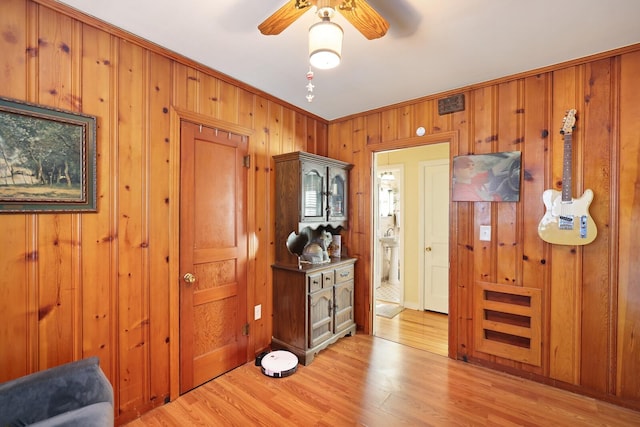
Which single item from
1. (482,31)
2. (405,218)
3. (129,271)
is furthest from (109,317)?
(405,218)

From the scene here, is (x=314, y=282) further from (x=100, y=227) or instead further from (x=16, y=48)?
(x=16, y=48)

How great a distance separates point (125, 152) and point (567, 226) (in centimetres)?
328

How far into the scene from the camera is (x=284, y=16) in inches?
56.9

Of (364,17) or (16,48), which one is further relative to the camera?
(16,48)

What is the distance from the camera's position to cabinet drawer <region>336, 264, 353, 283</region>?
10.3ft

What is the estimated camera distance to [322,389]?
7.66ft

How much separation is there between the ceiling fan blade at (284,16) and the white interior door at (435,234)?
3.26 m

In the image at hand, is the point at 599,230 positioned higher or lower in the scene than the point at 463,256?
higher

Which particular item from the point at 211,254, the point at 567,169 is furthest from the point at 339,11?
the point at 567,169

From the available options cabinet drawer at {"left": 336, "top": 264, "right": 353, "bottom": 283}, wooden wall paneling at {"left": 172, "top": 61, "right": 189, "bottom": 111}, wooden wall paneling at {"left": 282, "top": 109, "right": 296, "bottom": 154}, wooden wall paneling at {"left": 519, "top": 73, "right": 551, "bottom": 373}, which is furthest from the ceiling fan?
cabinet drawer at {"left": 336, "top": 264, "right": 353, "bottom": 283}

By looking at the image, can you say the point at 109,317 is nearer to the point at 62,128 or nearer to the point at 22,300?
the point at 22,300

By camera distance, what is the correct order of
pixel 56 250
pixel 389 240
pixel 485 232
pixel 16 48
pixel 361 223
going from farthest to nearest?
pixel 389 240, pixel 361 223, pixel 485 232, pixel 56 250, pixel 16 48

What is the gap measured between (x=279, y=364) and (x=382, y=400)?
0.91m

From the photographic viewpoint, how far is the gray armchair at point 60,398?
4.19 feet
